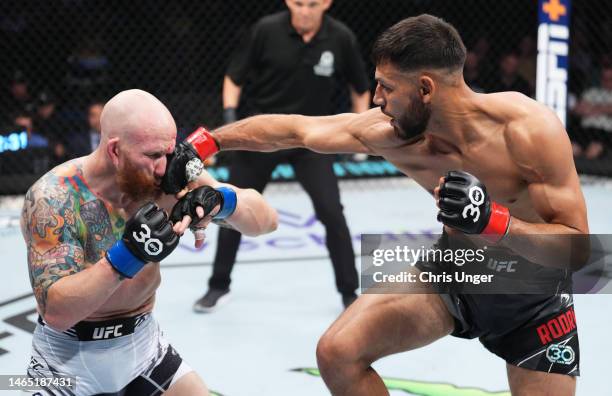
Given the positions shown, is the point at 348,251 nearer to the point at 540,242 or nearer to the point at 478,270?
the point at 478,270

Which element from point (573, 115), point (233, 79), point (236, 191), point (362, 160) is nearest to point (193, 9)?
point (362, 160)

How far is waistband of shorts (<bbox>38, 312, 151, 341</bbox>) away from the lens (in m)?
2.22

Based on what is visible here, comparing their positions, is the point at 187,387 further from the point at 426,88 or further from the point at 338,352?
the point at 426,88

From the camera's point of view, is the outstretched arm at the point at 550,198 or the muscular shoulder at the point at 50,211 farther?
the outstretched arm at the point at 550,198

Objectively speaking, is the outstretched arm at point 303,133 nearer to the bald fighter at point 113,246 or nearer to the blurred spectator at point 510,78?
the bald fighter at point 113,246

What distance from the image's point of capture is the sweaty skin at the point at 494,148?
2.22 meters

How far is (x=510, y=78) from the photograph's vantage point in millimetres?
7195

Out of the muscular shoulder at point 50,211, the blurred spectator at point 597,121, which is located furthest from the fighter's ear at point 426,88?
the blurred spectator at point 597,121

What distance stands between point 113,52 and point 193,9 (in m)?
0.74

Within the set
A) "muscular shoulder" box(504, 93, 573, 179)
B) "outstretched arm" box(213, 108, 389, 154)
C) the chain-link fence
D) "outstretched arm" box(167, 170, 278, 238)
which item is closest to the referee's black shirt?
"outstretched arm" box(213, 108, 389, 154)

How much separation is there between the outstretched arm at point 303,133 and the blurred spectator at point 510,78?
4.69 meters

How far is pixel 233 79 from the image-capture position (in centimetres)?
446

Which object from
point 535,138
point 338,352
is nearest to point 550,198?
point 535,138

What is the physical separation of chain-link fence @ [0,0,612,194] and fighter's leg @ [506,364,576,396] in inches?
177
